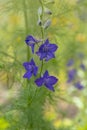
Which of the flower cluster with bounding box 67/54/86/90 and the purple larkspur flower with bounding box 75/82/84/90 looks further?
the flower cluster with bounding box 67/54/86/90

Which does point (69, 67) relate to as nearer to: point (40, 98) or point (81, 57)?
point (81, 57)

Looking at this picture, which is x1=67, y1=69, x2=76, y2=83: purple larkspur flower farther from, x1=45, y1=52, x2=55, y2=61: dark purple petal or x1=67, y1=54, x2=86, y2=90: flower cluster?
x1=45, y1=52, x2=55, y2=61: dark purple petal

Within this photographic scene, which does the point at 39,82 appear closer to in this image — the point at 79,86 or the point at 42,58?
the point at 42,58

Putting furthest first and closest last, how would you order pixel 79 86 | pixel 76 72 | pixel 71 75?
pixel 76 72 → pixel 71 75 → pixel 79 86

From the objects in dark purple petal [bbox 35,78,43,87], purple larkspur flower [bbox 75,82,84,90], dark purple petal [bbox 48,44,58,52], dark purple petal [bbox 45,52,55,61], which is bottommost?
dark purple petal [bbox 35,78,43,87]

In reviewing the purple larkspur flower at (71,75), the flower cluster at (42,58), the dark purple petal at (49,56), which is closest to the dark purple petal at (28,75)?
the flower cluster at (42,58)

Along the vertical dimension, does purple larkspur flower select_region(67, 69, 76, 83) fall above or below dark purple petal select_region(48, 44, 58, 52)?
above

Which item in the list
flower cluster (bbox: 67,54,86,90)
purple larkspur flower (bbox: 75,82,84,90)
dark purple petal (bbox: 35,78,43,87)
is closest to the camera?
dark purple petal (bbox: 35,78,43,87)

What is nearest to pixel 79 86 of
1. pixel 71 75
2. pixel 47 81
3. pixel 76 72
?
pixel 71 75

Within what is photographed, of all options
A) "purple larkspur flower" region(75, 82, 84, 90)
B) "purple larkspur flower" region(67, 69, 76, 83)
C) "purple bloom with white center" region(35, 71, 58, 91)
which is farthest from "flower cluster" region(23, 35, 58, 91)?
"purple larkspur flower" region(67, 69, 76, 83)
